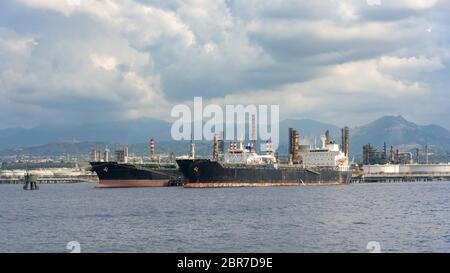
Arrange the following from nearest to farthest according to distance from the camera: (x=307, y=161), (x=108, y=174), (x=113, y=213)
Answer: (x=113, y=213), (x=108, y=174), (x=307, y=161)

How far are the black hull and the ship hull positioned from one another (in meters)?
12.5

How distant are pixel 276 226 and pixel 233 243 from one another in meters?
9.27

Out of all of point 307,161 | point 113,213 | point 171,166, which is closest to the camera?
point 113,213

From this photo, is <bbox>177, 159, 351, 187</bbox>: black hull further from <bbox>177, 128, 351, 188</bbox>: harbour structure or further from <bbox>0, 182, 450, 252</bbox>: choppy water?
<bbox>0, 182, 450, 252</bbox>: choppy water

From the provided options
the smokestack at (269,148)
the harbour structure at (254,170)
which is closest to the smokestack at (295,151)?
the harbour structure at (254,170)

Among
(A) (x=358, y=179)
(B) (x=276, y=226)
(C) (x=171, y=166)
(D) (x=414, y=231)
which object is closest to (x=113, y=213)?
(B) (x=276, y=226)

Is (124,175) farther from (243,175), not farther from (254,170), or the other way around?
(254,170)

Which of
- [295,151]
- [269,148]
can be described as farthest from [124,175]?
[295,151]

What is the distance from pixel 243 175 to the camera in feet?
388

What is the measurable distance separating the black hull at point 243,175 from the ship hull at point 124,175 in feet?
41.1

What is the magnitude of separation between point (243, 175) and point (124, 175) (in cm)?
2288

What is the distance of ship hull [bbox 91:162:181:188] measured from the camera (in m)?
119

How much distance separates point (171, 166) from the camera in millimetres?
142875
